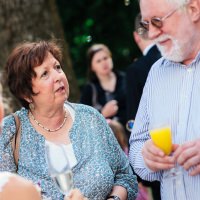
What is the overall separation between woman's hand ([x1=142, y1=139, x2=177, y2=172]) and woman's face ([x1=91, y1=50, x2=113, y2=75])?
470 centimetres

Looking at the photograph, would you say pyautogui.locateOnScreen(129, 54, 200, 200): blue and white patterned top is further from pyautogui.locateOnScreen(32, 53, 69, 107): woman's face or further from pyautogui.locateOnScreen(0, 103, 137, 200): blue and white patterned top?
pyautogui.locateOnScreen(32, 53, 69, 107): woman's face

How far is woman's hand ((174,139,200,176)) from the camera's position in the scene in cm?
403

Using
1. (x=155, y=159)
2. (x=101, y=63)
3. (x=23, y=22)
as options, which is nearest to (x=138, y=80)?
(x=155, y=159)

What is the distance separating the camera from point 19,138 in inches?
195

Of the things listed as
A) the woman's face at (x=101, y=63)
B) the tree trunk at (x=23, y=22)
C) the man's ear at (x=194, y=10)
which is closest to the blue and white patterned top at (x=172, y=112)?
the man's ear at (x=194, y=10)

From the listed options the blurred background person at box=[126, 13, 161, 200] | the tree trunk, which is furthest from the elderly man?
the tree trunk

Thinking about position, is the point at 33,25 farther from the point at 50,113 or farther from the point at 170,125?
the point at 170,125

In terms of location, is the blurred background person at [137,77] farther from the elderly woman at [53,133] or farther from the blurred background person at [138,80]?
the elderly woman at [53,133]

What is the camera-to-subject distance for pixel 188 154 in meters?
4.04

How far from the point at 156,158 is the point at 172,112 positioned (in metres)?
0.38

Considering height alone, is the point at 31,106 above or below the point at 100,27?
above

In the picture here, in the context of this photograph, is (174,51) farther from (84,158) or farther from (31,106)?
(31,106)

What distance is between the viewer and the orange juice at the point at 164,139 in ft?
13.6

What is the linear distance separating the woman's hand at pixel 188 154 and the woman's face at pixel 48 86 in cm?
117
